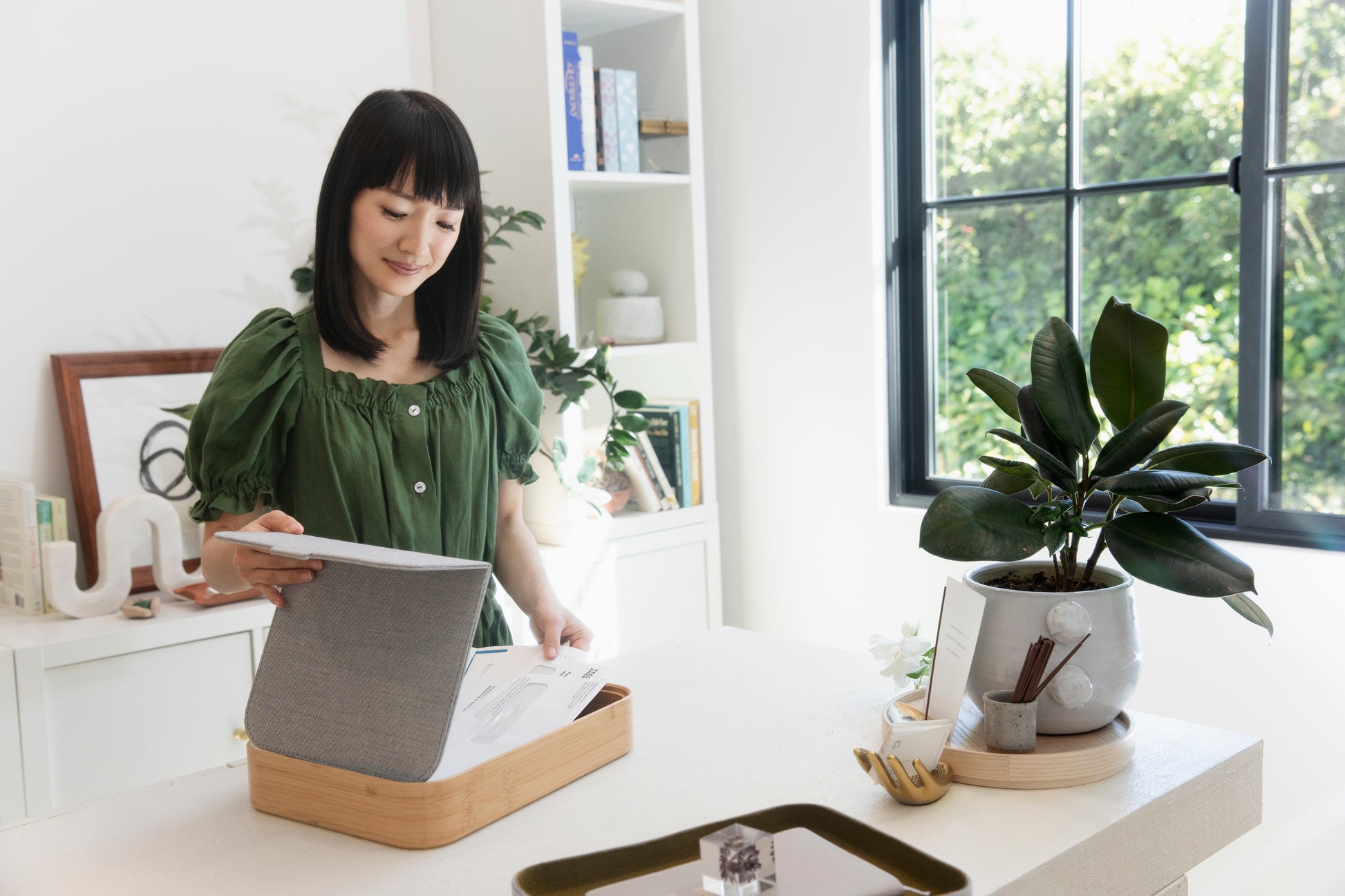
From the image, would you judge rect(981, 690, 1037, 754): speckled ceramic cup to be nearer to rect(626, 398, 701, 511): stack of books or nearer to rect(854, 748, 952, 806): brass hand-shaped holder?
rect(854, 748, 952, 806): brass hand-shaped holder

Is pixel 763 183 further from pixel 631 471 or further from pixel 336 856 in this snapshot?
pixel 336 856

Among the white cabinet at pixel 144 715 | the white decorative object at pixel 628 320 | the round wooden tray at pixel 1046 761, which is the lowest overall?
the white cabinet at pixel 144 715

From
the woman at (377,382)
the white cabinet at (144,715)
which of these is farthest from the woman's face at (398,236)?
the white cabinet at (144,715)

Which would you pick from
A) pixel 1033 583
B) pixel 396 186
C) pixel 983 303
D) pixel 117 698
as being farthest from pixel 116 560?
pixel 983 303

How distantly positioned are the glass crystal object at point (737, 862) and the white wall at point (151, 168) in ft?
6.36

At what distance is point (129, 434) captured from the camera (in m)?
2.30

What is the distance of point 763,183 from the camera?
118 inches

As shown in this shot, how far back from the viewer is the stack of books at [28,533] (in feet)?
6.85

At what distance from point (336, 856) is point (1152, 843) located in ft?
2.49

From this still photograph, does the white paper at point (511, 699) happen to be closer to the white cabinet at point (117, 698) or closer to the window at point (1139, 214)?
the white cabinet at point (117, 698)

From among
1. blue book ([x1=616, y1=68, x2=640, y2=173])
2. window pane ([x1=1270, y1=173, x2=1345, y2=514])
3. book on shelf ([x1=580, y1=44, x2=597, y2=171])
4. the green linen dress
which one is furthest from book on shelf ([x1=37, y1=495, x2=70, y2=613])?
window pane ([x1=1270, y1=173, x2=1345, y2=514])

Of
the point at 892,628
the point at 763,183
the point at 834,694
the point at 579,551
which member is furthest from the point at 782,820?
the point at 763,183

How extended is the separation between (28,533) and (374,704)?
137cm

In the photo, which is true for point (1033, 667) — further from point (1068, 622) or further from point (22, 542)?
point (22, 542)
